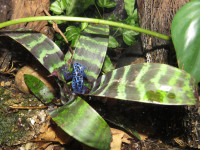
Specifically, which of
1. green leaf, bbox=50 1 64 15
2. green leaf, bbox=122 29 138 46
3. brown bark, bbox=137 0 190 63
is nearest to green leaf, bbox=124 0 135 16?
brown bark, bbox=137 0 190 63

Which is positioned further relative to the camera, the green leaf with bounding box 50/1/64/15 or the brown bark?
the green leaf with bounding box 50/1/64/15

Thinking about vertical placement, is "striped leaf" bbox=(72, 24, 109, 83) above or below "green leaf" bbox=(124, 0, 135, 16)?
below

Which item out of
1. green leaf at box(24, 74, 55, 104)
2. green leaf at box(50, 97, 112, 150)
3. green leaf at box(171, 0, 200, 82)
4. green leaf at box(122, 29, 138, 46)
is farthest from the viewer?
green leaf at box(122, 29, 138, 46)

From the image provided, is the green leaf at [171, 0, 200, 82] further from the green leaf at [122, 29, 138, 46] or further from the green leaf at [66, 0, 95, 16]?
the green leaf at [66, 0, 95, 16]

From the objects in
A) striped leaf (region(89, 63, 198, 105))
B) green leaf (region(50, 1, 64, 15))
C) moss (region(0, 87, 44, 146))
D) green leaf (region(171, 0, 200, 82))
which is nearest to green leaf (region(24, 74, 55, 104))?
moss (region(0, 87, 44, 146))

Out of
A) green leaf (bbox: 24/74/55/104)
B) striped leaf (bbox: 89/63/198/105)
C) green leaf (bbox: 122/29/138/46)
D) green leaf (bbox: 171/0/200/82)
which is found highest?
green leaf (bbox: 171/0/200/82)

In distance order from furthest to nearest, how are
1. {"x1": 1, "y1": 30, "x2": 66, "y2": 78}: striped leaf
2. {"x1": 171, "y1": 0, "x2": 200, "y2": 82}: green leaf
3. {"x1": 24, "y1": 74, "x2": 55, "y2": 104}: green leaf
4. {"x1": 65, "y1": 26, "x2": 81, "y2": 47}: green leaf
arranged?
{"x1": 65, "y1": 26, "x2": 81, "y2": 47}: green leaf, {"x1": 24, "y1": 74, "x2": 55, "y2": 104}: green leaf, {"x1": 1, "y1": 30, "x2": 66, "y2": 78}: striped leaf, {"x1": 171, "y1": 0, "x2": 200, "y2": 82}: green leaf

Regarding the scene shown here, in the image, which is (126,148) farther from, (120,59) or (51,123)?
(120,59)

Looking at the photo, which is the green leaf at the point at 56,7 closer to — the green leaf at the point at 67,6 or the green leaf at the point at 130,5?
the green leaf at the point at 67,6

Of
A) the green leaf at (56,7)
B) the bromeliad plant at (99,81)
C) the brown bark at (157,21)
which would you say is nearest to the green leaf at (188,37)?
the bromeliad plant at (99,81)
